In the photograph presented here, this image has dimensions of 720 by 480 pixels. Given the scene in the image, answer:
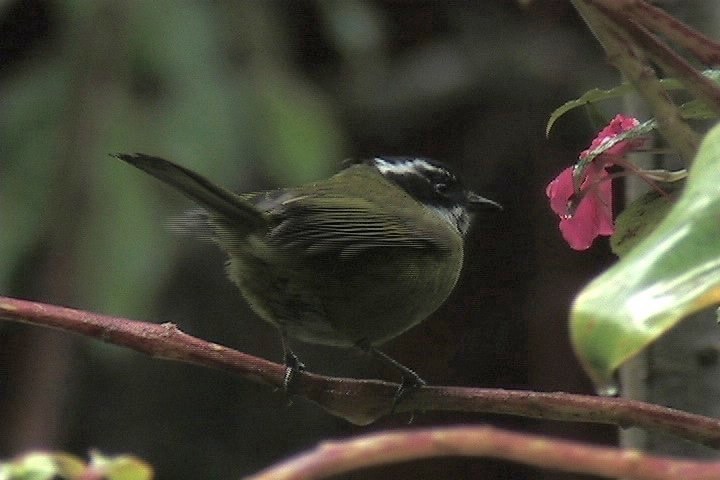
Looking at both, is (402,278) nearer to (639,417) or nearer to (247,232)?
(247,232)

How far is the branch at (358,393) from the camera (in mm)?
823

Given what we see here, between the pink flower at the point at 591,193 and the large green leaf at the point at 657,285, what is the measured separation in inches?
18.9

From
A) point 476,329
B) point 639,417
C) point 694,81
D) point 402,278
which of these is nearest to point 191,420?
point 476,329

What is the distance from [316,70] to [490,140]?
21.2 inches

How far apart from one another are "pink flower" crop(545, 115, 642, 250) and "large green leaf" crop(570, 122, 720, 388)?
481 mm

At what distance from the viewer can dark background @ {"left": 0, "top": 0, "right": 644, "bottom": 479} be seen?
2199 mm

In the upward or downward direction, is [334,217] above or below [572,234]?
above

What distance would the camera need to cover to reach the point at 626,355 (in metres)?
0.40

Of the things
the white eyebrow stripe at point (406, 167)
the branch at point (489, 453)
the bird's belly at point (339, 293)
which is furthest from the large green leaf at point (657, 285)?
A: the white eyebrow stripe at point (406, 167)

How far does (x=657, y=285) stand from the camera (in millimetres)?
430

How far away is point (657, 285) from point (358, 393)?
70cm

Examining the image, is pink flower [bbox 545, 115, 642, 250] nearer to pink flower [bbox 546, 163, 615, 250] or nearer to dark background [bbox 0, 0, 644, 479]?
pink flower [bbox 546, 163, 615, 250]

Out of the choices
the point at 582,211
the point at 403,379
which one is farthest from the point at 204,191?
the point at 582,211

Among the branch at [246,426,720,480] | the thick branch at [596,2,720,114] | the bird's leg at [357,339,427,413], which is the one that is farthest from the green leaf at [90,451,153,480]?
the bird's leg at [357,339,427,413]
